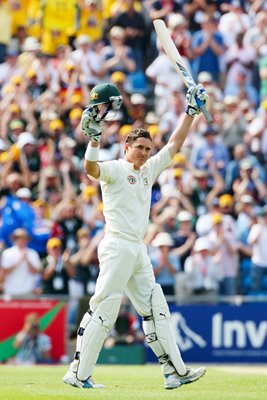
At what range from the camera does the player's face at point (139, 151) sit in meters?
10.8

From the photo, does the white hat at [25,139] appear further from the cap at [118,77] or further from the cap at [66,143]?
the cap at [118,77]

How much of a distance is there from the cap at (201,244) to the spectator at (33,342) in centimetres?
269

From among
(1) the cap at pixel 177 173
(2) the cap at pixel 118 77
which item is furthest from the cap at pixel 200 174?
(2) the cap at pixel 118 77

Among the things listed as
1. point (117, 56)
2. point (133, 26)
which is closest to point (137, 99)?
point (117, 56)

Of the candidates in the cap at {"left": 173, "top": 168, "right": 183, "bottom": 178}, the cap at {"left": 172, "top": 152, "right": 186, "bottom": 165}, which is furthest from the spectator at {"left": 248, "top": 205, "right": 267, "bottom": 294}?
the cap at {"left": 172, "top": 152, "right": 186, "bottom": 165}

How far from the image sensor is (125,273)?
10648mm

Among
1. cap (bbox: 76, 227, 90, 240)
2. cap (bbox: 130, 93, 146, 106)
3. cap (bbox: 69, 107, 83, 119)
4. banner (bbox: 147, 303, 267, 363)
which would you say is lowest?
banner (bbox: 147, 303, 267, 363)

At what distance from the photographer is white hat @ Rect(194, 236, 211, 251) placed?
18.5m

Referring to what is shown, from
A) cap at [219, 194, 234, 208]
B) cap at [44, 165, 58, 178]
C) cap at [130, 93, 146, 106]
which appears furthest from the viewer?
cap at [130, 93, 146, 106]

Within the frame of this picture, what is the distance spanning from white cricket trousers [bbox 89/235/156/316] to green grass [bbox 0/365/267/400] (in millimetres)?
799

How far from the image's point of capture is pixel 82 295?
61.3ft

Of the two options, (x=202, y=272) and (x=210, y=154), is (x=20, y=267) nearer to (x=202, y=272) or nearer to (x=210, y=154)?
(x=202, y=272)

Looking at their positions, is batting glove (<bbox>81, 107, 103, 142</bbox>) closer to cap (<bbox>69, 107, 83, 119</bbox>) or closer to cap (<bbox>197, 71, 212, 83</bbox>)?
cap (<bbox>69, 107, 83, 119</bbox>)

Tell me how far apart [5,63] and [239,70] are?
15.6 feet
